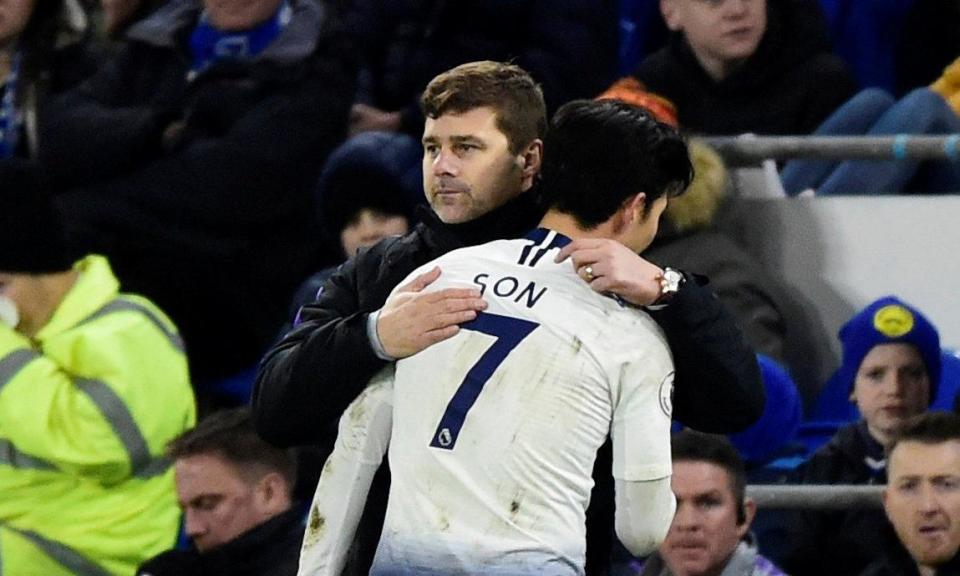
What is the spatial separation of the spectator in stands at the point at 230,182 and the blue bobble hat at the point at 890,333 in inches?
70.3

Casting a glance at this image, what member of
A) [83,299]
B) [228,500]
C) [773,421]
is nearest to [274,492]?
[228,500]

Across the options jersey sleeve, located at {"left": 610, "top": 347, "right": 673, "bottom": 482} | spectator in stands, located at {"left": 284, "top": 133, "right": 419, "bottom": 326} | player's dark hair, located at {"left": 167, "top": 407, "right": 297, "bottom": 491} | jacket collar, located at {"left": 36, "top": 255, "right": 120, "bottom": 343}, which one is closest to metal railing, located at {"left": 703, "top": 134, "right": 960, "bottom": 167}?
spectator in stands, located at {"left": 284, "top": 133, "right": 419, "bottom": 326}

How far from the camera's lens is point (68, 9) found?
7020 millimetres

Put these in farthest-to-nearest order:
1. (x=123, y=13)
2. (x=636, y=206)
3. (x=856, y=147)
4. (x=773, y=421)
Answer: (x=123, y=13) < (x=856, y=147) < (x=773, y=421) < (x=636, y=206)

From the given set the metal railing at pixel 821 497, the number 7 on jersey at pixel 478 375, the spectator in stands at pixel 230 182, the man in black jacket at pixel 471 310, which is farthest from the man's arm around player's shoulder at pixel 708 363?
the spectator in stands at pixel 230 182

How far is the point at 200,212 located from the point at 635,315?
10.8ft

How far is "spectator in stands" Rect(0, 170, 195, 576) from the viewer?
532cm

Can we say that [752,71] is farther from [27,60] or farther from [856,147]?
[27,60]

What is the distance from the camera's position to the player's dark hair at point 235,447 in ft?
17.1

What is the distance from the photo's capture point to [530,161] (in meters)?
3.74

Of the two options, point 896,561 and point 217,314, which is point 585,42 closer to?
point 217,314

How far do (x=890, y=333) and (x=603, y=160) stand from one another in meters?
2.08

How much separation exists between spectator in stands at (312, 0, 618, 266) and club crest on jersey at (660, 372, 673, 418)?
2.80 metres

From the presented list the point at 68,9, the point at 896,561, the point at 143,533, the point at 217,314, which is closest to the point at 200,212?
the point at 217,314
